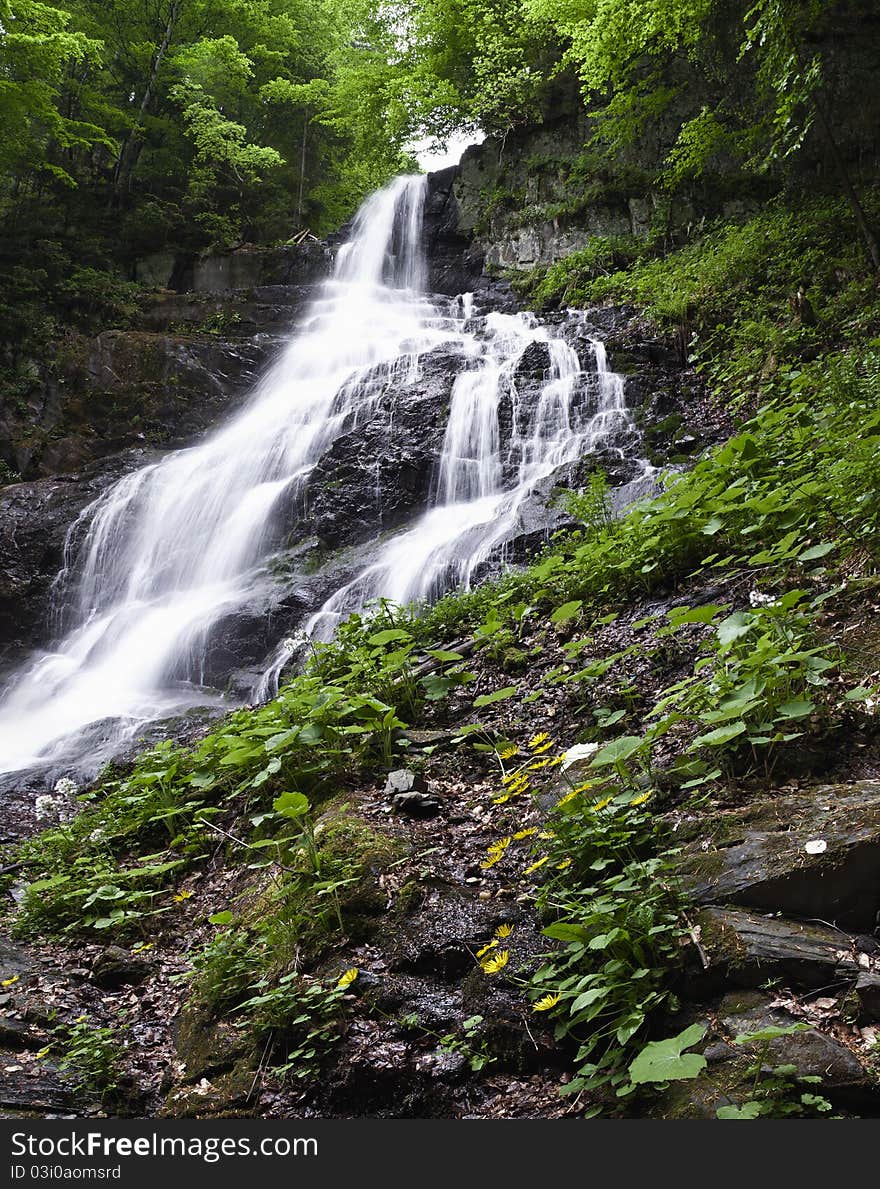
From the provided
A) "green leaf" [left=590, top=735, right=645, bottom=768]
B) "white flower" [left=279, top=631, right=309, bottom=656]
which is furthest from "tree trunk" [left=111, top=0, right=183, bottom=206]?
"green leaf" [left=590, top=735, right=645, bottom=768]

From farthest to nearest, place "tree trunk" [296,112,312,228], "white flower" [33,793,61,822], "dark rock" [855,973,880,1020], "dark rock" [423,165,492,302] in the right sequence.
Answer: "tree trunk" [296,112,312,228]
"dark rock" [423,165,492,302]
"white flower" [33,793,61,822]
"dark rock" [855,973,880,1020]

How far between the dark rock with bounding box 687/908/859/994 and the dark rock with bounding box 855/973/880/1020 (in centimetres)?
5

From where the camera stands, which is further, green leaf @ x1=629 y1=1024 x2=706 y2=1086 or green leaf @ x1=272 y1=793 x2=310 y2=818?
green leaf @ x1=272 y1=793 x2=310 y2=818

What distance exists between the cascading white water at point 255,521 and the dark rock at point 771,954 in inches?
231

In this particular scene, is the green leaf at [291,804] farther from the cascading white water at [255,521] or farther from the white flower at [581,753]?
the cascading white water at [255,521]

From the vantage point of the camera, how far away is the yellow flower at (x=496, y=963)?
7.55ft

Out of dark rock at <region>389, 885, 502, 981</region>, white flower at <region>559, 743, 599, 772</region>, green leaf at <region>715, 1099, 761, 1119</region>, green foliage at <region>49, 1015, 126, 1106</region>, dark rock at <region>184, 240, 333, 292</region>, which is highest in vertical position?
dark rock at <region>184, 240, 333, 292</region>

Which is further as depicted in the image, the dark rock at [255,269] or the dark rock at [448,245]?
the dark rock at [255,269]

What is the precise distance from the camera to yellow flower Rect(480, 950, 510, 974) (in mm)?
2301

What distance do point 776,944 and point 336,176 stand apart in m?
23.8

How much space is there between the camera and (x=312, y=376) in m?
13.5

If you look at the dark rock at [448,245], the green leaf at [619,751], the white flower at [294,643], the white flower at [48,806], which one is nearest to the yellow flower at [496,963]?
the green leaf at [619,751]

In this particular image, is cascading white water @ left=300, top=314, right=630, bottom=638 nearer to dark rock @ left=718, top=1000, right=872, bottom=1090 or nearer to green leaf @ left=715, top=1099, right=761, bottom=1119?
dark rock @ left=718, top=1000, right=872, bottom=1090

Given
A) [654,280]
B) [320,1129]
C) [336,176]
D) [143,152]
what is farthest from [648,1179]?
[336,176]
